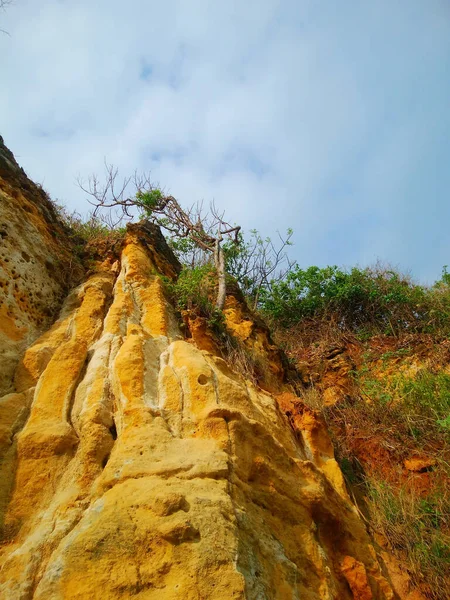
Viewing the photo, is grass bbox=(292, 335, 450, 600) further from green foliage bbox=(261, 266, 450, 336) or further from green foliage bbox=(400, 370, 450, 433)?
green foliage bbox=(261, 266, 450, 336)

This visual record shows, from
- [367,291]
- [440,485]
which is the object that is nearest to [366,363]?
[367,291]

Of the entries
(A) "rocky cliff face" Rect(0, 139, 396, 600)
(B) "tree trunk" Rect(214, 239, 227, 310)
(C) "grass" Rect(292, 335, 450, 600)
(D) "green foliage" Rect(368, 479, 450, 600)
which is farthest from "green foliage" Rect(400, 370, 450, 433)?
(B) "tree trunk" Rect(214, 239, 227, 310)

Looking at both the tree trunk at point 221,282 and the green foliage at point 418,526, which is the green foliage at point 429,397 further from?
the tree trunk at point 221,282

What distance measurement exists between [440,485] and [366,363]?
12.3 ft

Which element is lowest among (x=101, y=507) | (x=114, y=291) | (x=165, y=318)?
(x=101, y=507)

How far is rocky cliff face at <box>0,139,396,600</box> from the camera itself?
9.39ft

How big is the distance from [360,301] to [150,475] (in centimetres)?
897

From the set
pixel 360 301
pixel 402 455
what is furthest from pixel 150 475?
pixel 360 301

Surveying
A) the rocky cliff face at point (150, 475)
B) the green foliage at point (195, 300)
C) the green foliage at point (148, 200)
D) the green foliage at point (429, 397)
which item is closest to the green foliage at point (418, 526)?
the rocky cliff face at point (150, 475)

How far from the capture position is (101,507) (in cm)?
321

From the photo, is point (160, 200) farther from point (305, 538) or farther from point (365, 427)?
point (305, 538)

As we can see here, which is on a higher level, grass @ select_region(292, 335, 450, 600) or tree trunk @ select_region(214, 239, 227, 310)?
tree trunk @ select_region(214, 239, 227, 310)

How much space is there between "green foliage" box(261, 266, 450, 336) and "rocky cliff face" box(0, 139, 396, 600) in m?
5.36

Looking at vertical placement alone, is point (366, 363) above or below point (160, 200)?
below
